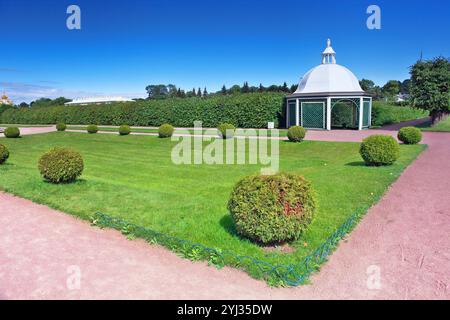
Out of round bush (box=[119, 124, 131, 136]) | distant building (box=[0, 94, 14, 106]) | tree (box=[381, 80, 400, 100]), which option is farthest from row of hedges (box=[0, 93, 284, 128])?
tree (box=[381, 80, 400, 100])

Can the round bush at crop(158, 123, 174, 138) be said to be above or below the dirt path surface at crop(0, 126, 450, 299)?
above

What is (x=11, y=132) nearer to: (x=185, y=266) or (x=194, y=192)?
(x=194, y=192)

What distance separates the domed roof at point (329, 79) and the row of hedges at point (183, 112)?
9.76 feet

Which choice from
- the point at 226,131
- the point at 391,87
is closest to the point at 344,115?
the point at 226,131

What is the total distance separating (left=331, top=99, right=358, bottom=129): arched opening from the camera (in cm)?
3025

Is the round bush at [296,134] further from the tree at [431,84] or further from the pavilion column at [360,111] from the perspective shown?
the tree at [431,84]

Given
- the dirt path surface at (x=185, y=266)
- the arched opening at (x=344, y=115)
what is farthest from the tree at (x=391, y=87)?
the dirt path surface at (x=185, y=266)

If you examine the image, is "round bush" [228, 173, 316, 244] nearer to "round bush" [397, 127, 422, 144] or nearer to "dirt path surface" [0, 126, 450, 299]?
"dirt path surface" [0, 126, 450, 299]

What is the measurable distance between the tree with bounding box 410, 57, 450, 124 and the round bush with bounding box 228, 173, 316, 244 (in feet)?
83.5

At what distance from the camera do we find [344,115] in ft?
101

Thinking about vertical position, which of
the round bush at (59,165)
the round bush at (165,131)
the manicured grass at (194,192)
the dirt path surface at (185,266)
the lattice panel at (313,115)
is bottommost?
the dirt path surface at (185,266)

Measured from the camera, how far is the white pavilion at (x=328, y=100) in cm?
2717
